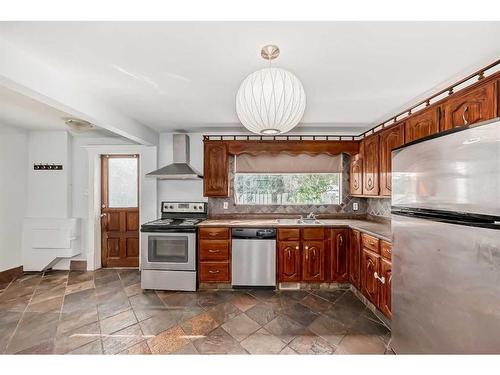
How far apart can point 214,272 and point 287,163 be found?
1998 millimetres

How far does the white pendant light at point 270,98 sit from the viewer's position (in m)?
1.34

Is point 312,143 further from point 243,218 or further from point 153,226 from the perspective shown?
point 153,226

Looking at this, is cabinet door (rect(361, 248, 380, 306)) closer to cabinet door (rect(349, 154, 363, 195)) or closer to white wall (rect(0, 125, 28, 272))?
cabinet door (rect(349, 154, 363, 195))

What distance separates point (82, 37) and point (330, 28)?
1.53 metres

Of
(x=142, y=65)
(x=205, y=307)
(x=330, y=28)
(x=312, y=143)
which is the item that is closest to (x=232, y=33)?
(x=330, y=28)

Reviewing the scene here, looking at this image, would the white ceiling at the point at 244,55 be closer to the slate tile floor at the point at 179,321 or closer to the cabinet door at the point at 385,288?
the cabinet door at the point at 385,288

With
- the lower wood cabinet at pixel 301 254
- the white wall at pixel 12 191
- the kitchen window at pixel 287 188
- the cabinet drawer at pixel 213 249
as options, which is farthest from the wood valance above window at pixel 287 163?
the white wall at pixel 12 191

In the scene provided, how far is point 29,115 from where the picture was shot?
3070 millimetres

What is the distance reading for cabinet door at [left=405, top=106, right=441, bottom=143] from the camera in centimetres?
195

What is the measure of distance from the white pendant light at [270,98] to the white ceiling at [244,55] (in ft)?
0.90

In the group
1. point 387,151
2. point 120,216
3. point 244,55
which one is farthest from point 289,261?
point 120,216

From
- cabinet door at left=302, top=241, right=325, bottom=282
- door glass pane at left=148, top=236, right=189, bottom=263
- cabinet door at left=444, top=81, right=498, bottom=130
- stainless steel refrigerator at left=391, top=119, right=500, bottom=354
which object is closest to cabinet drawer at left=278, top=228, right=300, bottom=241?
cabinet door at left=302, top=241, right=325, bottom=282

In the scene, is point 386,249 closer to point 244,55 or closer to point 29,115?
point 244,55
